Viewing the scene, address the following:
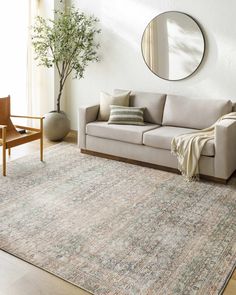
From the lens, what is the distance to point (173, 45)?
4.75 meters

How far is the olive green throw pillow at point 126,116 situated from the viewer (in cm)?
463

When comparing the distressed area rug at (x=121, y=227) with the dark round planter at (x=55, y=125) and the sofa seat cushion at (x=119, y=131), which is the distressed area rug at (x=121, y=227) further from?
the dark round planter at (x=55, y=125)

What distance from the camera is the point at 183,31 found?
4660 mm

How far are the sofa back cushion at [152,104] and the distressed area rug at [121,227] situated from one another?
2.63 feet

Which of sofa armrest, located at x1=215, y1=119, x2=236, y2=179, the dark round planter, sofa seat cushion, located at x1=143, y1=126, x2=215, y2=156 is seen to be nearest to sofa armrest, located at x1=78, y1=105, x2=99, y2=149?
the dark round planter

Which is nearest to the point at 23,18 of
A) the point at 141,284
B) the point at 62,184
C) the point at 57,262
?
the point at 62,184

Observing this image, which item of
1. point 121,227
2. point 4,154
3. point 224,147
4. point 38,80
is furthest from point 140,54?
point 121,227

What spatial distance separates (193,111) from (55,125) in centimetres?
195

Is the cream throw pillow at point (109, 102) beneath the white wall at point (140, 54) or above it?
beneath

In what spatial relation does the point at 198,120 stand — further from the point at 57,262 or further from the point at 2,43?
the point at 2,43

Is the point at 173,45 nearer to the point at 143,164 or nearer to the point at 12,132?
the point at 143,164

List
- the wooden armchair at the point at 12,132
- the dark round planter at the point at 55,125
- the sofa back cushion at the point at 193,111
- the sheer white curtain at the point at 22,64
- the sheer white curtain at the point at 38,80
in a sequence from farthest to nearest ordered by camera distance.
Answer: the sheer white curtain at the point at 38,80 → the sheer white curtain at the point at 22,64 → the dark round planter at the point at 55,125 → the sofa back cushion at the point at 193,111 → the wooden armchair at the point at 12,132

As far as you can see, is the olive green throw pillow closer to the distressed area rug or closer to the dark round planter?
the distressed area rug

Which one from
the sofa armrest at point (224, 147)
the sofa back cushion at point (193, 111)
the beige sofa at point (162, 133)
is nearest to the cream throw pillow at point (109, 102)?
the beige sofa at point (162, 133)
